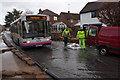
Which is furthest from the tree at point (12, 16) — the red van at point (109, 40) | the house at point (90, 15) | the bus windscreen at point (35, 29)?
the red van at point (109, 40)

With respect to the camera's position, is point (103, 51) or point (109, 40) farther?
point (103, 51)

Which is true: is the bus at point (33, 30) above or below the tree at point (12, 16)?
below

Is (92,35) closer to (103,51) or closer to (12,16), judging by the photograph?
(103,51)

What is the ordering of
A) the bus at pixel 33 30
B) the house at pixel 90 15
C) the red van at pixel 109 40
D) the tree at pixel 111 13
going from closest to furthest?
1. the red van at pixel 109 40
2. the bus at pixel 33 30
3. the tree at pixel 111 13
4. the house at pixel 90 15

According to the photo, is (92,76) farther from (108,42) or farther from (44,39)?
(44,39)

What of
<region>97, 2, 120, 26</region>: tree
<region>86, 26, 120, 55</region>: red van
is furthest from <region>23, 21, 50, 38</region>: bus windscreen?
<region>97, 2, 120, 26</region>: tree

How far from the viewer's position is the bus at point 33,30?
395 inches

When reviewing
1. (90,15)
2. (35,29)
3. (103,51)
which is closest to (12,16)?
(90,15)

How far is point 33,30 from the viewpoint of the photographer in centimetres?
1069

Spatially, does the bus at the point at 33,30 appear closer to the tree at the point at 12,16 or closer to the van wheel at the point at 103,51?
the van wheel at the point at 103,51

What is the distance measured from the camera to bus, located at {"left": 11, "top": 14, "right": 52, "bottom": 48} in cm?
1003

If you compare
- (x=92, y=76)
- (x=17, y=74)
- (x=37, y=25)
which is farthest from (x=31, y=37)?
(x=92, y=76)

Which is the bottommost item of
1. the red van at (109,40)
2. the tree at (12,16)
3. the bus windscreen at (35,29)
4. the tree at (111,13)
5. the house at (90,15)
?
the red van at (109,40)

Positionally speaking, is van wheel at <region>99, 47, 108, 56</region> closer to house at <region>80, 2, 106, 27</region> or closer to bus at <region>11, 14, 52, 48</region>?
bus at <region>11, 14, 52, 48</region>
